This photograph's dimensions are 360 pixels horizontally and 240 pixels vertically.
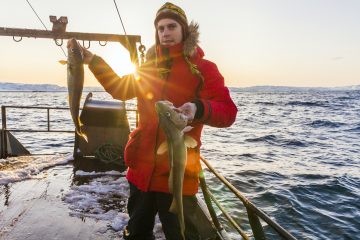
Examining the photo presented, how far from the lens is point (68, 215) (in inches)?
229

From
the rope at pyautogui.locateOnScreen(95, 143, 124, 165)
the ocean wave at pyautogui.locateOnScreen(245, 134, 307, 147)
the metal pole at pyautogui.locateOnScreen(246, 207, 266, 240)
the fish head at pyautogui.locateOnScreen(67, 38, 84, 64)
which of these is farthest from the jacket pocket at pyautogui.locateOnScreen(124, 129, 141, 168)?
the ocean wave at pyautogui.locateOnScreen(245, 134, 307, 147)

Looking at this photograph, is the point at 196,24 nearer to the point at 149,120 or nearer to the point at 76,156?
the point at 149,120

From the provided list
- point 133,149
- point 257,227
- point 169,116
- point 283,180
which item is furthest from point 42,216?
point 283,180

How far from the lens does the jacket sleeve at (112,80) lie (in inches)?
133

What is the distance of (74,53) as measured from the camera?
2.96m

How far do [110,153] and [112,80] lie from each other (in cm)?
584

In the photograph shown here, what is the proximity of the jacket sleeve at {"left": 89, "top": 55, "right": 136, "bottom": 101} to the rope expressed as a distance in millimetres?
5721

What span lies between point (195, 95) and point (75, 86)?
107cm

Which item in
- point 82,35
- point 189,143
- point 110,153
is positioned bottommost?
point 110,153

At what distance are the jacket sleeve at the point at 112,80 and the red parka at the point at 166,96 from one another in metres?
0.02

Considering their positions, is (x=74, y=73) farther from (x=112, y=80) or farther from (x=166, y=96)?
(x=166, y=96)

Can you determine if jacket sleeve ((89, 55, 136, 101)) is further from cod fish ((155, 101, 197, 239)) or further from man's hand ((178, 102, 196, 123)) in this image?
cod fish ((155, 101, 197, 239))

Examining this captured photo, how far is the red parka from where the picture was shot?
307 cm

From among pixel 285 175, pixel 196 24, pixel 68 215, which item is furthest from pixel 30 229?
pixel 285 175
